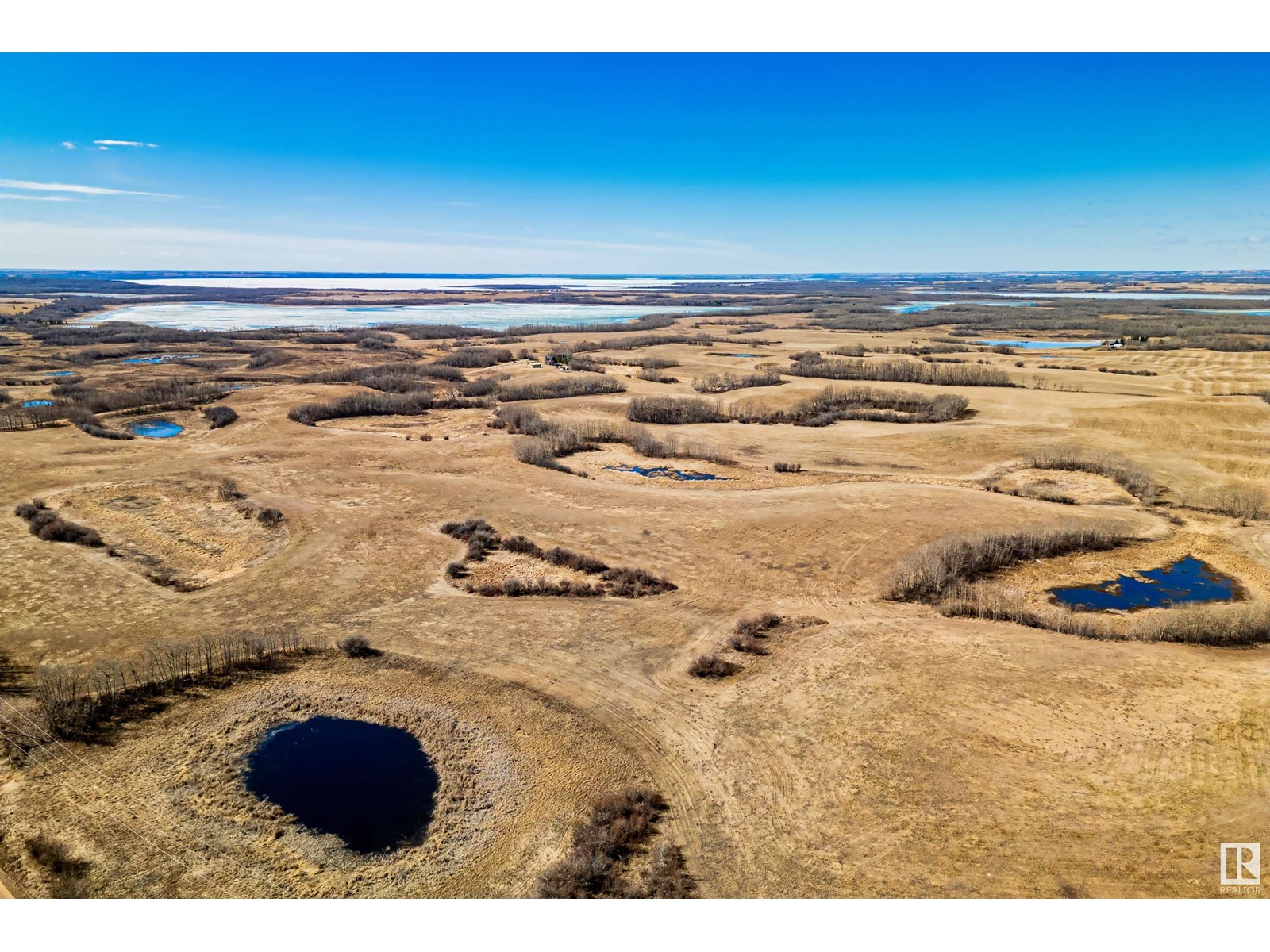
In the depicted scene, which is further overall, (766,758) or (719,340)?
(719,340)

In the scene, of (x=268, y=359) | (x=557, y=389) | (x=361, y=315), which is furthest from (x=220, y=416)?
(x=361, y=315)

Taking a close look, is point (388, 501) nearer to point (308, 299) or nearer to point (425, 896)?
point (425, 896)

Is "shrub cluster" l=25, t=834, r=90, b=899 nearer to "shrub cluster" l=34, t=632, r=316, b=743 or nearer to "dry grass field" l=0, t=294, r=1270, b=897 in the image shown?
"dry grass field" l=0, t=294, r=1270, b=897

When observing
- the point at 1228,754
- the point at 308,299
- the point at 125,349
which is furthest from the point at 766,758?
the point at 308,299

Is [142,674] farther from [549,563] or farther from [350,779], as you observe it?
[549,563]

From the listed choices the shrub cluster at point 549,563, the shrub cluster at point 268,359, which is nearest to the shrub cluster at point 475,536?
the shrub cluster at point 549,563

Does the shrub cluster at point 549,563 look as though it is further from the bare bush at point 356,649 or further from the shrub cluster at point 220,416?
the shrub cluster at point 220,416
